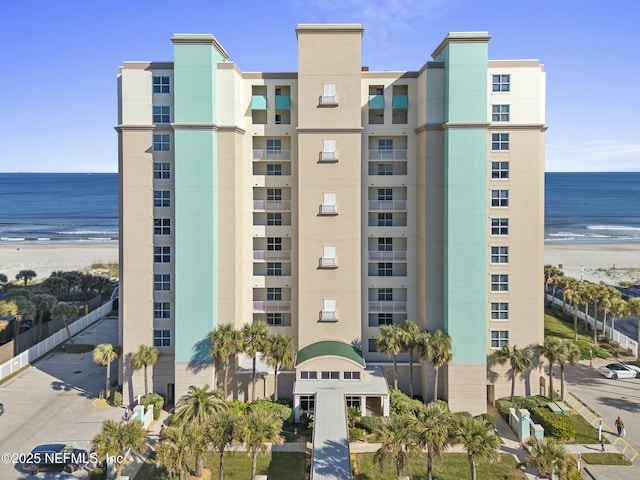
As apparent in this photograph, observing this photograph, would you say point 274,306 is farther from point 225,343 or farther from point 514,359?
point 514,359

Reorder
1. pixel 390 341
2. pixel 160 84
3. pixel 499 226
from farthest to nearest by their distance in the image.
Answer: pixel 499 226
pixel 160 84
pixel 390 341

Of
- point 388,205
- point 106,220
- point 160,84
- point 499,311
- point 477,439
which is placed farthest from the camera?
point 106,220

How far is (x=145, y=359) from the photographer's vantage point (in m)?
33.5

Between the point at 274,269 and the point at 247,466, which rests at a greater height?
the point at 274,269

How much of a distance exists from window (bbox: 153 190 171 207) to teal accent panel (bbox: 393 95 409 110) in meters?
18.3

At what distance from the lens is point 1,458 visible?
27359 mm

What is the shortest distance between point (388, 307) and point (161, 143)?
69.0 ft

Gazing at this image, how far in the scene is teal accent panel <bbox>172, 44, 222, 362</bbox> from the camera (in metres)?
33.6

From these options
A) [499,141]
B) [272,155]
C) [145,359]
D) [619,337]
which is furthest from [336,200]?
[619,337]

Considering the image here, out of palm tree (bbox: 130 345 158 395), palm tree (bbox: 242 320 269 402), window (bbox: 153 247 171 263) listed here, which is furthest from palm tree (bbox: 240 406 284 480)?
window (bbox: 153 247 171 263)

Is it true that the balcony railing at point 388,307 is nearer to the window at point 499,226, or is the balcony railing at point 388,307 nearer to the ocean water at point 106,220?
the window at point 499,226

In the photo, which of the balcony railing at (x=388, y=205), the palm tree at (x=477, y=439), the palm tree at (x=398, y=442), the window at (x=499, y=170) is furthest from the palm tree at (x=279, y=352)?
the window at (x=499, y=170)

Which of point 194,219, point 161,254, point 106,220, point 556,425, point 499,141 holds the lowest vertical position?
point 556,425

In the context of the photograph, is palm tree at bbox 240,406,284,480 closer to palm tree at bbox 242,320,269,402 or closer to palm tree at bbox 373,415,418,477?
palm tree at bbox 373,415,418,477
